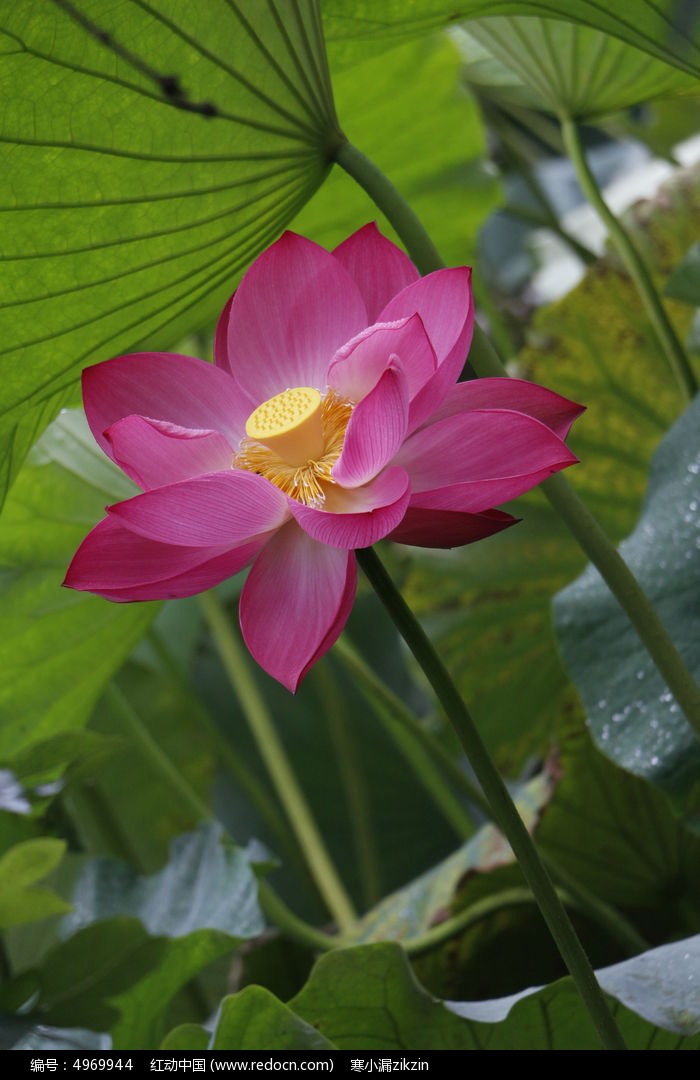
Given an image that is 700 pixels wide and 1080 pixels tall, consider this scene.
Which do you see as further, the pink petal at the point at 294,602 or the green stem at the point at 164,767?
the green stem at the point at 164,767

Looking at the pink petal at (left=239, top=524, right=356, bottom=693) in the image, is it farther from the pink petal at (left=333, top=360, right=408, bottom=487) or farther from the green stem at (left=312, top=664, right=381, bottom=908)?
the green stem at (left=312, top=664, right=381, bottom=908)

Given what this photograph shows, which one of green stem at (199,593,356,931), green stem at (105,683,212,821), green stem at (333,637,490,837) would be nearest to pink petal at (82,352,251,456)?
green stem at (333,637,490,837)

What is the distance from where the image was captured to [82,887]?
0.81m

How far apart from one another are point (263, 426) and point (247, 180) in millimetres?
152

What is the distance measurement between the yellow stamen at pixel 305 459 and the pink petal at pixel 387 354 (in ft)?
0.05

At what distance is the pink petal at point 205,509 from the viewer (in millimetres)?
318

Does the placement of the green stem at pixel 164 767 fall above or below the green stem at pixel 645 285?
below

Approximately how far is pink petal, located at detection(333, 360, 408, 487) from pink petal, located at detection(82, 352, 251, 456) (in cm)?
8

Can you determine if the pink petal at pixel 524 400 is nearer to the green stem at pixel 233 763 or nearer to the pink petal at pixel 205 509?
the pink petal at pixel 205 509

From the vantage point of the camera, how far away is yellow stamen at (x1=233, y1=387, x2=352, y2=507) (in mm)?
362

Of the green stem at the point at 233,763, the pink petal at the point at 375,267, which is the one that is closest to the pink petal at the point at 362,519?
the pink petal at the point at 375,267
